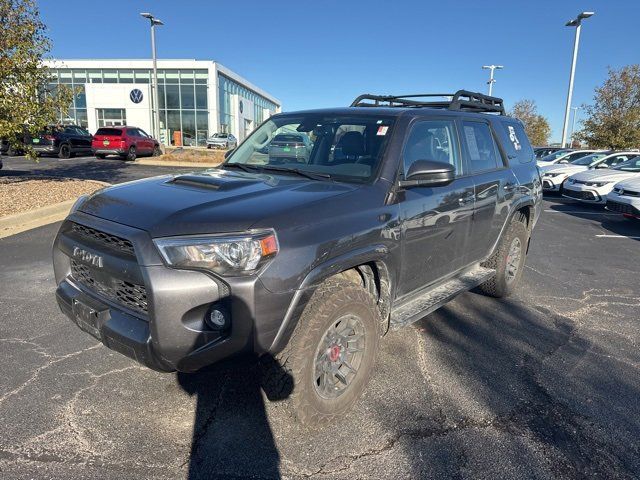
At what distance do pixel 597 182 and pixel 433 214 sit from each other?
34.7 feet

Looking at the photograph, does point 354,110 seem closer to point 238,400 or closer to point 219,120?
point 238,400

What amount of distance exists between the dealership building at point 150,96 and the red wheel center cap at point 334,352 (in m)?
39.5

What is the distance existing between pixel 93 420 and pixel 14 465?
0.46 meters

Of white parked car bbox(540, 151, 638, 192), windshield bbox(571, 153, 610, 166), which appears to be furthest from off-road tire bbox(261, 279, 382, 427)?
windshield bbox(571, 153, 610, 166)

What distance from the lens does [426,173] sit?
10.0 ft

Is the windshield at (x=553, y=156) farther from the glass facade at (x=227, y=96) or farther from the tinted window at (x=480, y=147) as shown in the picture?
the glass facade at (x=227, y=96)

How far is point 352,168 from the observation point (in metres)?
3.28

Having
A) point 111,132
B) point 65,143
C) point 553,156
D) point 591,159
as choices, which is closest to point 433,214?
point 591,159

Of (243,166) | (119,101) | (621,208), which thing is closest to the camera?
(243,166)

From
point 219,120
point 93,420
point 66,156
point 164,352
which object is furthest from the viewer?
point 219,120

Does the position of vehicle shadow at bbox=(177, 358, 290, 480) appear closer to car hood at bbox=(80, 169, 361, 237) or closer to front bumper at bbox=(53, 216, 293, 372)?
front bumper at bbox=(53, 216, 293, 372)

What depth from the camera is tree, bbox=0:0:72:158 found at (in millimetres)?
8664

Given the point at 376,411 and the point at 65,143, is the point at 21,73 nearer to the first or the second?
the point at 376,411

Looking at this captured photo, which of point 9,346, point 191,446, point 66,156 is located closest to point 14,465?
point 191,446
